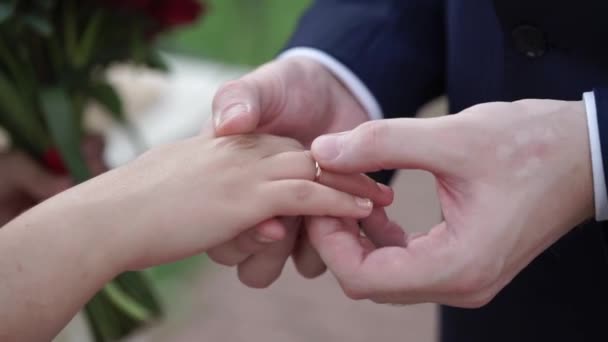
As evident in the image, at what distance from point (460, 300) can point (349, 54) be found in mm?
279

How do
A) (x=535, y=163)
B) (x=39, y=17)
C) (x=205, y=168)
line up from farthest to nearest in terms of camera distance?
(x=39, y=17)
(x=205, y=168)
(x=535, y=163)

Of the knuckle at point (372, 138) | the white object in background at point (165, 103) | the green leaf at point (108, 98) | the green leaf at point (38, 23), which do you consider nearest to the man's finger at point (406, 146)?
the knuckle at point (372, 138)

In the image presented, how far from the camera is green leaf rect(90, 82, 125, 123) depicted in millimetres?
1075

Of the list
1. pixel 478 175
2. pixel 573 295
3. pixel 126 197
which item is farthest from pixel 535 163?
pixel 126 197

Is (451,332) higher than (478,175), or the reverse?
(478,175)

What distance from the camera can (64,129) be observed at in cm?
99

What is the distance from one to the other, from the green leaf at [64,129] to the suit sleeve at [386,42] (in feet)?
1.18

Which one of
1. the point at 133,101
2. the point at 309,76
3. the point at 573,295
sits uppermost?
the point at 309,76

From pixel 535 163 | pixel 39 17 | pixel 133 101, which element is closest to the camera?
pixel 535 163

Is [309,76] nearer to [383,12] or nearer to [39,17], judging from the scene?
[383,12]

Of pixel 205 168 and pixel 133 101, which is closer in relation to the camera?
pixel 205 168

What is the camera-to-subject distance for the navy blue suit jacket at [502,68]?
22.6 inches

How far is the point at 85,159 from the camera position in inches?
41.7

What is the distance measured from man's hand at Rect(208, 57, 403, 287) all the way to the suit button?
0.56 feet
